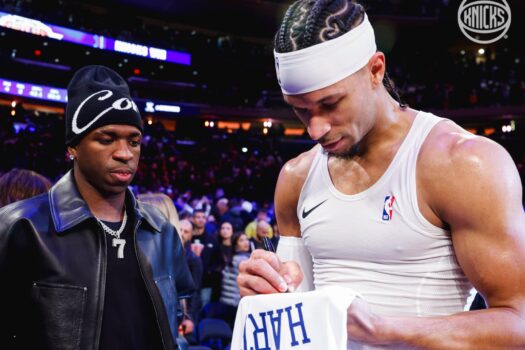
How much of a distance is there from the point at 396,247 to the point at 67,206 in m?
1.32

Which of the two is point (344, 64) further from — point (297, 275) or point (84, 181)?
point (84, 181)

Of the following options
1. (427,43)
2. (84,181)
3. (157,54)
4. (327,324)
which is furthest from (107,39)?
(327,324)

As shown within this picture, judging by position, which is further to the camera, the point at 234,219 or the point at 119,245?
the point at 234,219

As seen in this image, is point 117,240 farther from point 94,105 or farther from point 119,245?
point 94,105

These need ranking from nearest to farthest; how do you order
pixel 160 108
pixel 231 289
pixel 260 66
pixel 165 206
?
pixel 165 206, pixel 231 289, pixel 160 108, pixel 260 66

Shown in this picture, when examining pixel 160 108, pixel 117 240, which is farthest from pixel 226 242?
pixel 160 108

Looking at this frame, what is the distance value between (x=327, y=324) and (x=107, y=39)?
19764 millimetres

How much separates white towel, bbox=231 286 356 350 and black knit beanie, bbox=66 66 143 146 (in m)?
1.16

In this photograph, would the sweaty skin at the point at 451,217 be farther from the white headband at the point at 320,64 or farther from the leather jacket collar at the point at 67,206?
the leather jacket collar at the point at 67,206

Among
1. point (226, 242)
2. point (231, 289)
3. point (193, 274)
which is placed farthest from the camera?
point (226, 242)

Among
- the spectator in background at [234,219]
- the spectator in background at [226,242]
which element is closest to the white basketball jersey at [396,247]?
the spectator in background at [226,242]

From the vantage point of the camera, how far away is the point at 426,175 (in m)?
1.51

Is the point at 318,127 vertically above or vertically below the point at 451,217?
above

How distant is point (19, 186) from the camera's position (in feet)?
9.86
